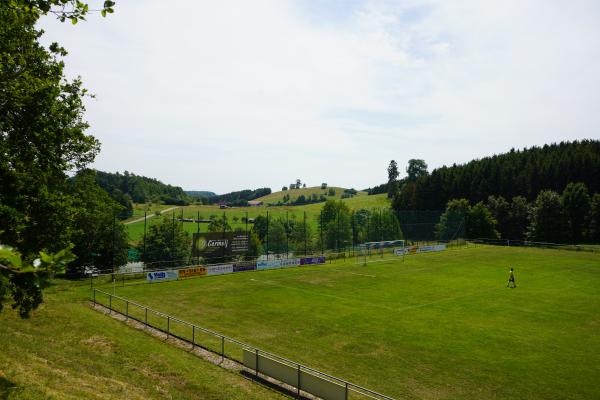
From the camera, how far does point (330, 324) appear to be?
2878 cm

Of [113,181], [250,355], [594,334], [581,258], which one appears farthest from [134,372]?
[113,181]

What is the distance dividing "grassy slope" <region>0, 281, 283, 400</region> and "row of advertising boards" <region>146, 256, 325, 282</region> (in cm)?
1797

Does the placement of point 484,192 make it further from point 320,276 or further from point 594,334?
point 594,334

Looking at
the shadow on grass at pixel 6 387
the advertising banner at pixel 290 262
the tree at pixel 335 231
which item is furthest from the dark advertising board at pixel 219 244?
the shadow on grass at pixel 6 387

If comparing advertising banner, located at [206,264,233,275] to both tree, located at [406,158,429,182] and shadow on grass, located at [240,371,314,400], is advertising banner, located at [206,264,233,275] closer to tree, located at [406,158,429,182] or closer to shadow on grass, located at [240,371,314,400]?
shadow on grass, located at [240,371,314,400]

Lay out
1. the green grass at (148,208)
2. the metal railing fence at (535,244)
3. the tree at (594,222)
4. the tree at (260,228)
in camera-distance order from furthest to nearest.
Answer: the green grass at (148,208) → the tree at (594,222) → the tree at (260,228) → the metal railing fence at (535,244)

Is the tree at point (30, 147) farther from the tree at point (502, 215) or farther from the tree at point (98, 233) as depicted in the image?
the tree at point (502, 215)

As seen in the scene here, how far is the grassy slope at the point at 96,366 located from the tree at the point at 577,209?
92.6 m

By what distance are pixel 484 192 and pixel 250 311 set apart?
95.1 m

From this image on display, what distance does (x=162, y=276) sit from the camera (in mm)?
44531

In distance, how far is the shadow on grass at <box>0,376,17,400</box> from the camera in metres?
11.6

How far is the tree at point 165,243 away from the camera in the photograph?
193 feet

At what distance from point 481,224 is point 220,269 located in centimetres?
6517

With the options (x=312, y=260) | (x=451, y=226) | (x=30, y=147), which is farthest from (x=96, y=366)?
(x=451, y=226)
